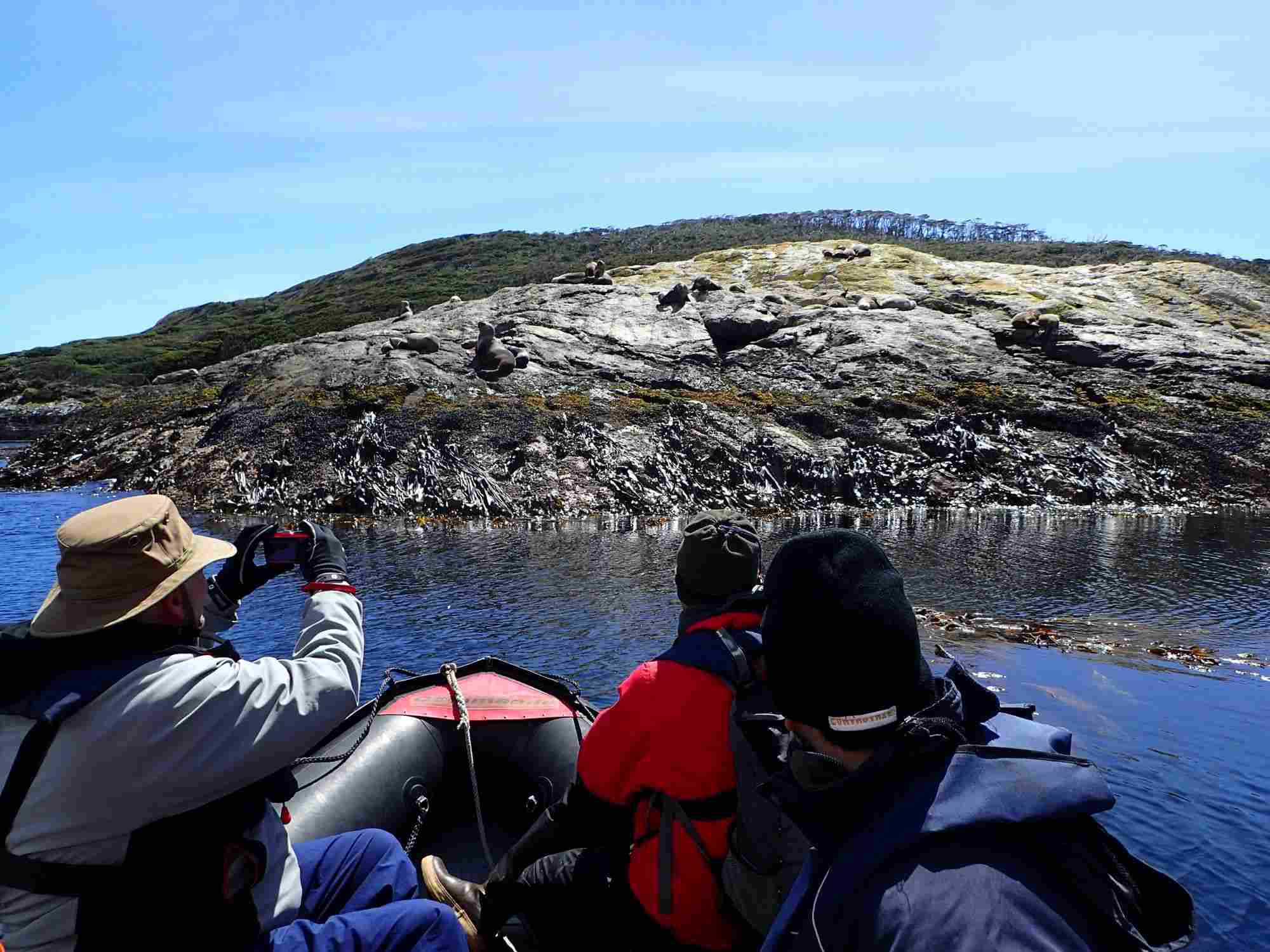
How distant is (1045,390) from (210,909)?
41.1 m

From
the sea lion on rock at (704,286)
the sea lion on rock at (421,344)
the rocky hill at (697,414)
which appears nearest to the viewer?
the rocky hill at (697,414)

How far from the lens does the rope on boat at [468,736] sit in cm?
662

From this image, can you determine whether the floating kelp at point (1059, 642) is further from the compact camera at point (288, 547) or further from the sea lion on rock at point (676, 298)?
the sea lion on rock at point (676, 298)

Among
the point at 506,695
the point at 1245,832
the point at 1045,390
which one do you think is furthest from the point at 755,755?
the point at 1045,390

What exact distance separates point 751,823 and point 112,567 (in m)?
2.38

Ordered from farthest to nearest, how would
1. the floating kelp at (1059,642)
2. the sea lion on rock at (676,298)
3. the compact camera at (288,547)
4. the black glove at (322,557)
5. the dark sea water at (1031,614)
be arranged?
the sea lion on rock at (676,298) < the floating kelp at (1059,642) < the dark sea water at (1031,614) < the compact camera at (288,547) < the black glove at (322,557)

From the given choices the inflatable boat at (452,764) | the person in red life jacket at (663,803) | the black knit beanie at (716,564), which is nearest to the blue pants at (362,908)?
the person in red life jacket at (663,803)

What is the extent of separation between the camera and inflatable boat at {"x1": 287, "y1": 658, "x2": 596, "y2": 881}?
6.62 meters

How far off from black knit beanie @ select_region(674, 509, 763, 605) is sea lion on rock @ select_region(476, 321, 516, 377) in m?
31.5

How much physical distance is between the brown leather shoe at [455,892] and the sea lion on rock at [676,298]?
41.0 meters

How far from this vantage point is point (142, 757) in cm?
269

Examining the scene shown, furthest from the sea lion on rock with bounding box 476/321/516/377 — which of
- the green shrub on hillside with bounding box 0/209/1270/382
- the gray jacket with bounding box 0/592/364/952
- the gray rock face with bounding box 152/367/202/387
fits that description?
the green shrub on hillside with bounding box 0/209/1270/382

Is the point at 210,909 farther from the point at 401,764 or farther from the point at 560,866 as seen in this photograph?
the point at 401,764

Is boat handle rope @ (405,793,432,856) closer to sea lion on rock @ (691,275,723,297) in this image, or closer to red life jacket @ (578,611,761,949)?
red life jacket @ (578,611,761,949)
